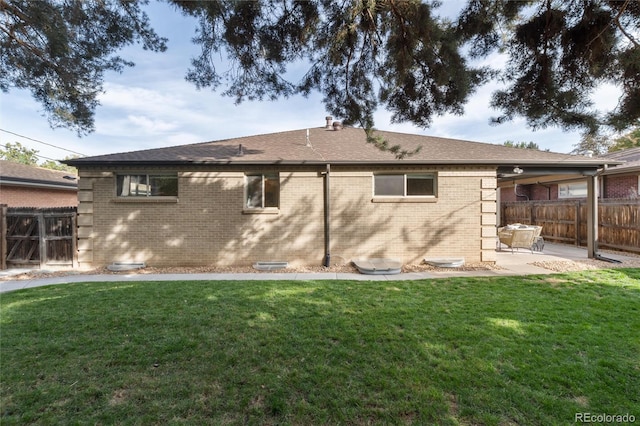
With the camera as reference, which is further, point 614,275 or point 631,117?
point 614,275

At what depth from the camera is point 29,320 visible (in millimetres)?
4391

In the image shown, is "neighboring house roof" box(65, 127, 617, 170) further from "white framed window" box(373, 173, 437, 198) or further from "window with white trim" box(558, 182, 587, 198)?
"window with white trim" box(558, 182, 587, 198)

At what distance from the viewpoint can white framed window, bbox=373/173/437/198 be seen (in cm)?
889

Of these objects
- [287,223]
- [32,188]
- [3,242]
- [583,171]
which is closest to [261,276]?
[287,223]

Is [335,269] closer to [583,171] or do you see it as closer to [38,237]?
[583,171]

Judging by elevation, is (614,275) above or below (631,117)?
below

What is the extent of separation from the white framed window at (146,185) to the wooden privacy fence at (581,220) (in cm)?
1496

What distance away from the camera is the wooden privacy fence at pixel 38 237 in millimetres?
8578

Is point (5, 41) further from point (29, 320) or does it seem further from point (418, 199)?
point (418, 199)

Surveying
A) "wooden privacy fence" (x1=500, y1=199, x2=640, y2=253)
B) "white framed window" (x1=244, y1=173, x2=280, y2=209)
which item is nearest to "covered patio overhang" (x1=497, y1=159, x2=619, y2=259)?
"wooden privacy fence" (x1=500, y1=199, x2=640, y2=253)

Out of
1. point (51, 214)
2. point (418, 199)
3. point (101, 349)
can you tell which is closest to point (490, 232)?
point (418, 199)

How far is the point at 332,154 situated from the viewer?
363 inches

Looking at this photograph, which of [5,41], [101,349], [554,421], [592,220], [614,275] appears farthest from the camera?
[592,220]

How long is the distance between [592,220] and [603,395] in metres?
9.22
